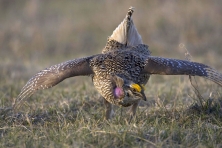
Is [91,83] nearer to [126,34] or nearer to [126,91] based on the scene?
[126,34]

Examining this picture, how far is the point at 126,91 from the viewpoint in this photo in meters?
4.89

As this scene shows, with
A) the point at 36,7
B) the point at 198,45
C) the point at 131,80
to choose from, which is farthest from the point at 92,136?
the point at 36,7

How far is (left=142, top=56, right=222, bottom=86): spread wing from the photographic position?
5246mm

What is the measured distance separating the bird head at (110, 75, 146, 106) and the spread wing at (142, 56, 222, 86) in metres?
0.42

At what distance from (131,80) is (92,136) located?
91 cm

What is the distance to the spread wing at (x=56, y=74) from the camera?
529 centimetres

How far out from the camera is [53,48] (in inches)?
475

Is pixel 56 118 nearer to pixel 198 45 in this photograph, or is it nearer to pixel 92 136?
pixel 92 136

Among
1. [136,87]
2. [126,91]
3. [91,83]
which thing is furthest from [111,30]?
[136,87]

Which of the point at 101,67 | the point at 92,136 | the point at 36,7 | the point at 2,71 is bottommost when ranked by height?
the point at 92,136

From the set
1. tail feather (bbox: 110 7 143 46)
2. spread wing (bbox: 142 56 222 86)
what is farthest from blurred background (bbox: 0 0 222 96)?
spread wing (bbox: 142 56 222 86)

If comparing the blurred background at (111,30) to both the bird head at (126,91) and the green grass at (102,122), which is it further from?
the bird head at (126,91)

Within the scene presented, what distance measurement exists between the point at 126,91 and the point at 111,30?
8.02 meters

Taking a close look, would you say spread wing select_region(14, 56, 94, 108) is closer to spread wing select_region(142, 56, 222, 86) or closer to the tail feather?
spread wing select_region(142, 56, 222, 86)
